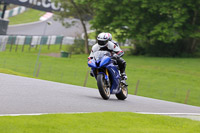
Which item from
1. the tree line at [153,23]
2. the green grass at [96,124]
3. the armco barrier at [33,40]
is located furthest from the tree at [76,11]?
the green grass at [96,124]

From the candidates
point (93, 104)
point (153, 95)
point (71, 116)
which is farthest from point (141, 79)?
point (71, 116)

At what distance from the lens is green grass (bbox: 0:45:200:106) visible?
104ft

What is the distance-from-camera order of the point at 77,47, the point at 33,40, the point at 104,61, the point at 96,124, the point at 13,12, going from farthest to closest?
the point at 13,12
the point at 77,47
the point at 33,40
the point at 104,61
the point at 96,124

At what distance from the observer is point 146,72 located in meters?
40.6

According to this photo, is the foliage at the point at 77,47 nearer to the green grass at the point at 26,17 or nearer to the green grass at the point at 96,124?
the green grass at the point at 26,17

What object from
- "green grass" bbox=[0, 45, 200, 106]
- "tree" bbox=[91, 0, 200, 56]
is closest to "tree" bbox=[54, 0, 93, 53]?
"tree" bbox=[91, 0, 200, 56]

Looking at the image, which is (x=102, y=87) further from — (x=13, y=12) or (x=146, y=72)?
(x=13, y=12)

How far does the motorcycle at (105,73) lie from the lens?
12.0 m

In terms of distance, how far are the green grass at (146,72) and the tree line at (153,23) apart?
8.02 feet

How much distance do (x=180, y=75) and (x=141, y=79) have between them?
14.2 feet

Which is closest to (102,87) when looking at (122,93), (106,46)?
(106,46)

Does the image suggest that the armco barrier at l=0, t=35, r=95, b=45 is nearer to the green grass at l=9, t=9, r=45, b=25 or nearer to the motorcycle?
the green grass at l=9, t=9, r=45, b=25

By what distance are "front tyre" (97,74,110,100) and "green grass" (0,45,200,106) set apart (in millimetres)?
16248

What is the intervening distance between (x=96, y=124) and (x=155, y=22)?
4444cm
